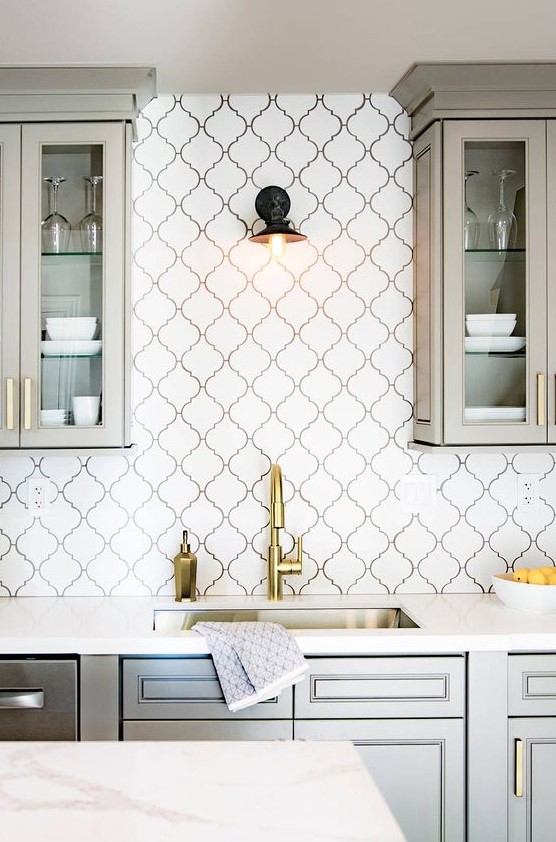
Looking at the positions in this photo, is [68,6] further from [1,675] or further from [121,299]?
[1,675]

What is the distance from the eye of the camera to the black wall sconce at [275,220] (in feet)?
8.38

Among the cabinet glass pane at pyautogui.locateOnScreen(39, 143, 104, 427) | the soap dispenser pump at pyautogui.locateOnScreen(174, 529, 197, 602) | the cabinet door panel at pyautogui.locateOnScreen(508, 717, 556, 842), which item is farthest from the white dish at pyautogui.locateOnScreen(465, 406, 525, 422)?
the cabinet glass pane at pyautogui.locateOnScreen(39, 143, 104, 427)

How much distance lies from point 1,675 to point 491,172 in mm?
2061

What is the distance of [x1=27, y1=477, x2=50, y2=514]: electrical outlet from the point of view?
274cm

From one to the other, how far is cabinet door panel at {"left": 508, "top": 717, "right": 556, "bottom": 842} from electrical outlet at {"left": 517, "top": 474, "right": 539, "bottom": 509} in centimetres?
81

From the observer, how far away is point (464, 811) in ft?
7.22

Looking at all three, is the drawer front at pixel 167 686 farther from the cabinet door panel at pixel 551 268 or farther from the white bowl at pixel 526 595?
the cabinet door panel at pixel 551 268

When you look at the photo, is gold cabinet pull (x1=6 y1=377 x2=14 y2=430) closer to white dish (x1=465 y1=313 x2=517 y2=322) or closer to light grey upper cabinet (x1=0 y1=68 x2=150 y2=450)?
light grey upper cabinet (x1=0 y1=68 x2=150 y2=450)

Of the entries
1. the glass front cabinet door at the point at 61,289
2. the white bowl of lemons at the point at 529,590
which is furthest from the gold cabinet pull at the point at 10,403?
the white bowl of lemons at the point at 529,590

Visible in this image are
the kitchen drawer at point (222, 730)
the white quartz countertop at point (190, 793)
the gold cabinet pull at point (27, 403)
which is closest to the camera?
the white quartz countertop at point (190, 793)

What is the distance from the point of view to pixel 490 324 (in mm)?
2508

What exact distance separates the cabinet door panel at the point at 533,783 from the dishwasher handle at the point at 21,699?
4.25 feet

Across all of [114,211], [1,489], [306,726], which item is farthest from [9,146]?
[306,726]

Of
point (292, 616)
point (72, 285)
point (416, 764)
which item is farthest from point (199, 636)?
point (72, 285)
